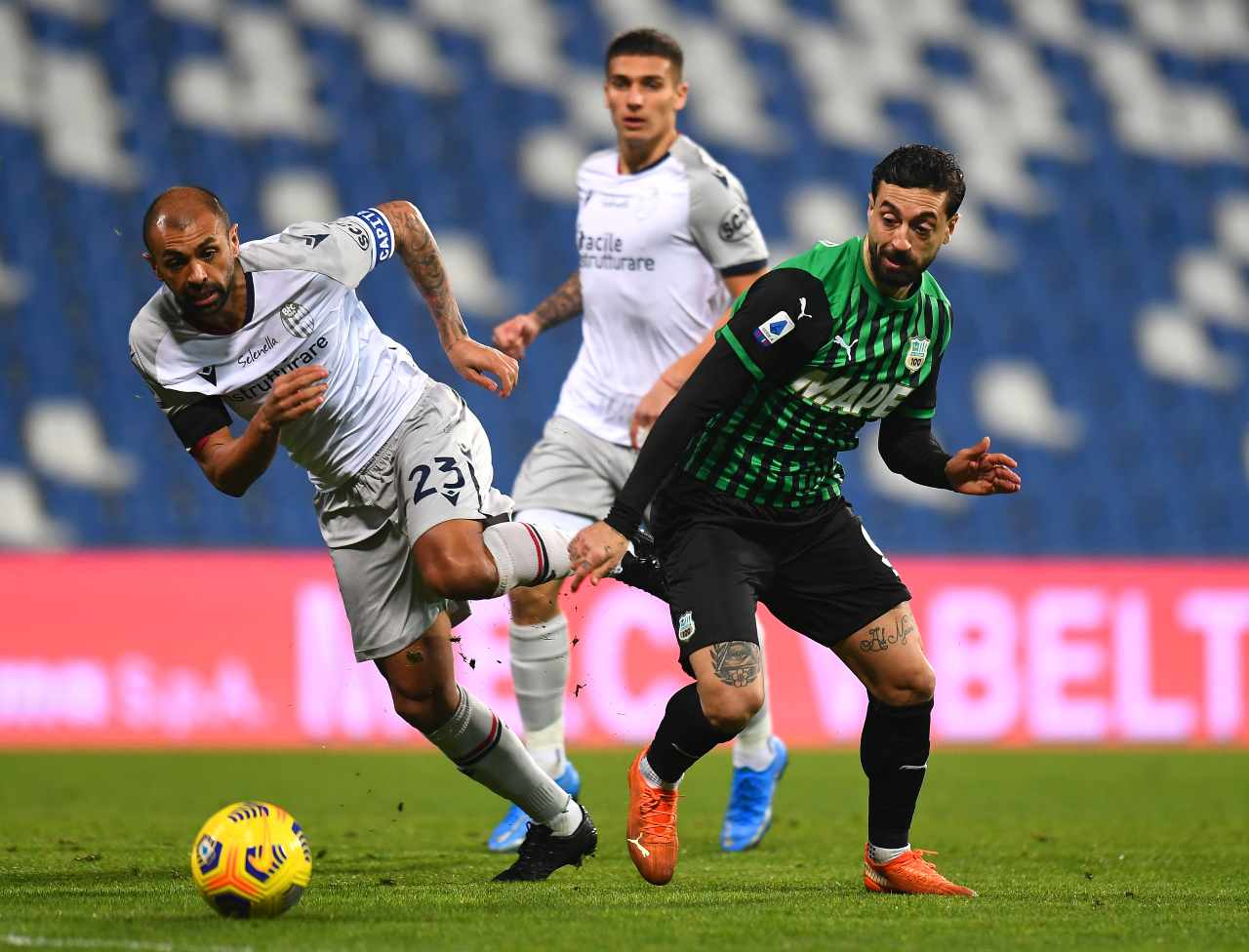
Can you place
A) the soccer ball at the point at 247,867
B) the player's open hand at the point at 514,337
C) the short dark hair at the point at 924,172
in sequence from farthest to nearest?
the player's open hand at the point at 514,337 → the short dark hair at the point at 924,172 → the soccer ball at the point at 247,867

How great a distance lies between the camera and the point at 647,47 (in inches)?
237

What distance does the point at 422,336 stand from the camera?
12.4m

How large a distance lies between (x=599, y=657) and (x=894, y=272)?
5.82 meters

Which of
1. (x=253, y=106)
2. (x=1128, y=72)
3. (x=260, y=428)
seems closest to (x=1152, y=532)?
(x=1128, y=72)

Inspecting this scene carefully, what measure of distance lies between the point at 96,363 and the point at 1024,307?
23.5 feet

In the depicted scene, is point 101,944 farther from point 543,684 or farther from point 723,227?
point 723,227

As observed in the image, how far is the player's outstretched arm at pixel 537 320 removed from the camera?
582 centimetres

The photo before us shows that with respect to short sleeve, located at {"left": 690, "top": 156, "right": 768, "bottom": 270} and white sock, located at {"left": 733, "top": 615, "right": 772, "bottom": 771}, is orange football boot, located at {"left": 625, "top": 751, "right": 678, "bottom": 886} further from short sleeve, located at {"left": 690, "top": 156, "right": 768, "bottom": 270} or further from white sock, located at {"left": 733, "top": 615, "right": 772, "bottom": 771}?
short sleeve, located at {"left": 690, "top": 156, "right": 768, "bottom": 270}

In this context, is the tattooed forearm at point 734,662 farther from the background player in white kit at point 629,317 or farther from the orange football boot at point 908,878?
the background player in white kit at point 629,317

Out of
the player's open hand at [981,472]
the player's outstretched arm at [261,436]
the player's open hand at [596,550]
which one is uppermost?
the player's outstretched arm at [261,436]

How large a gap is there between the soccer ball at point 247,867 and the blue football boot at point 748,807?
2.24 metres

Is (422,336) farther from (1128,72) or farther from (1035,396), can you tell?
(1128,72)

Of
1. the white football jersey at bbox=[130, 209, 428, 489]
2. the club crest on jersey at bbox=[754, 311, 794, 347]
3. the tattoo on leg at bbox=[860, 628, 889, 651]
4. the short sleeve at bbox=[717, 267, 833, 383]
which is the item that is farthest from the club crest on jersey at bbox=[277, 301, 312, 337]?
the tattoo on leg at bbox=[860, 628, 889, 651]

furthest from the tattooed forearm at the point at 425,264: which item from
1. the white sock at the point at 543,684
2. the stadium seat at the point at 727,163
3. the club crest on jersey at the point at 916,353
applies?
the stadium seat at the point at 727,163
